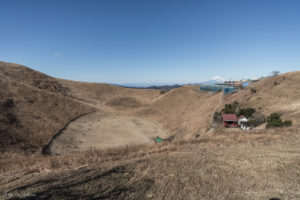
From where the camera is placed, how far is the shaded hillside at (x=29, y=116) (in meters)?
17.3

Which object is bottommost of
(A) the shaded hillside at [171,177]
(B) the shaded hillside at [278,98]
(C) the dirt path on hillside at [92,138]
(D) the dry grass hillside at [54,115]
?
(C) the dirt path on hillside at [92,138]

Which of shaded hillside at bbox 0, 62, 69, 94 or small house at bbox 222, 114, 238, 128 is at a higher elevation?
shaded hillside at bbox 0, 62, 69, 94

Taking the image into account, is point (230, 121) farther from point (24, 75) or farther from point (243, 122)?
point (24, 75)

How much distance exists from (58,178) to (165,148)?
5614 mm

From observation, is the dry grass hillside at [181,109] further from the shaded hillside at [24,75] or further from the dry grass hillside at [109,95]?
the shaded hillside at [24,75]

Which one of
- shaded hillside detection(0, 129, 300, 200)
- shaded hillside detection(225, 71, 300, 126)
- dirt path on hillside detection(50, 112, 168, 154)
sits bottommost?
dirt path on hillside detection(50, 112, 168, 154)

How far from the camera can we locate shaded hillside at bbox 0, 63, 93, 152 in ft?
56.9

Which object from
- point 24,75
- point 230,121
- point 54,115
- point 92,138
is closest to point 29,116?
point 54,115

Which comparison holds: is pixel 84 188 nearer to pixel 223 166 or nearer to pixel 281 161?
pixel 223 166

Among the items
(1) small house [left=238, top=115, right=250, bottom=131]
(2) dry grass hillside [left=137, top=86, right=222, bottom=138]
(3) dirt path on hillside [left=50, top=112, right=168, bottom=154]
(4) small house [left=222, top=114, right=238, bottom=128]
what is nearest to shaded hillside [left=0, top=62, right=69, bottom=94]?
(3) dirt path on hillside [left=50, top=112, right=168, bottom=154]

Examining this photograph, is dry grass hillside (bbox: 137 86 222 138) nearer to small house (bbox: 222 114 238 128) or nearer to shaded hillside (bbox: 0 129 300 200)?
small house (bbox: 222 114 238 128)

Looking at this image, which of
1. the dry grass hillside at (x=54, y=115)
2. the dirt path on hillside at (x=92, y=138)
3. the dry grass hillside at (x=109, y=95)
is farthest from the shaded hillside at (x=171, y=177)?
the dry grass hillside at (x=109, y=95)

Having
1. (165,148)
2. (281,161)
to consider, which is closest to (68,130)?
(165,148)

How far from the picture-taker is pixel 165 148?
28.3 feet
